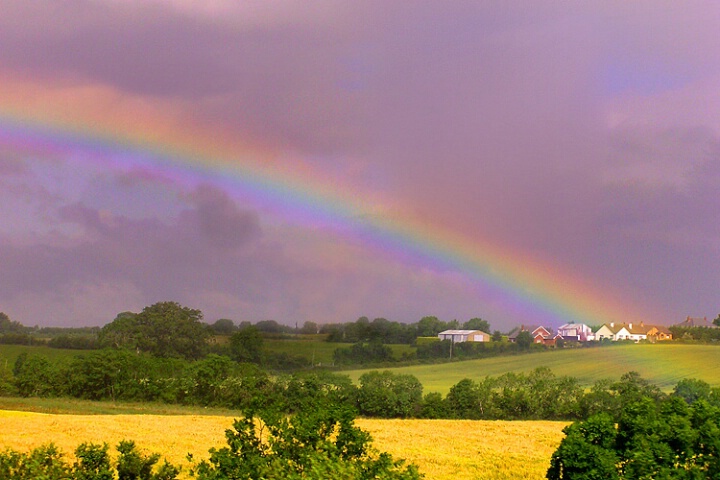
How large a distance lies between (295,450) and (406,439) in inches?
1309

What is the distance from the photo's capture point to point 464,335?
543 feet

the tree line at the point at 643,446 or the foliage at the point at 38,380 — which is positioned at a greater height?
the tree line at the point at 643,446

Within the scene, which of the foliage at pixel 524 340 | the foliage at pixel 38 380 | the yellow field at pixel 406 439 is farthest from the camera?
the foliage at pixel 524 340

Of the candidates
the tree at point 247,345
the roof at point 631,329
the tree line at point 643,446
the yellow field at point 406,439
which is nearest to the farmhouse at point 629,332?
the roof at point 631,329

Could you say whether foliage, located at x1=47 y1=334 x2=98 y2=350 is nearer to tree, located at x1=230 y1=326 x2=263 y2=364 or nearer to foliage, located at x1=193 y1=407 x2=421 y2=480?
tree, located at x1=230 y1=326 x2=263 y2=364

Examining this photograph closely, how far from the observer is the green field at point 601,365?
359 feet

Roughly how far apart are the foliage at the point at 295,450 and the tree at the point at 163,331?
123m

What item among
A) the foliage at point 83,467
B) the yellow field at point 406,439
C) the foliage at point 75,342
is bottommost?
the yellow field at point 406,439

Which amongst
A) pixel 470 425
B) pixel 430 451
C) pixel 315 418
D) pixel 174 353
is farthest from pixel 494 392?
pixel 174 353

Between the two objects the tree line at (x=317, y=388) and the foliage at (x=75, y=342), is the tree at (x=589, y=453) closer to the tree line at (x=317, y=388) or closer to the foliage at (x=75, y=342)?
the tree line at (x=317, y=388)

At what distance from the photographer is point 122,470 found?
15.4 meters

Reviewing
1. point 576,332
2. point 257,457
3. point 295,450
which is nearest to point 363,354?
point 576,332

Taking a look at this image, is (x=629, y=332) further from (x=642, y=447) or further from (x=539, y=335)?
(x=642, y=447)

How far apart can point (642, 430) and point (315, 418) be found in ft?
29.8
